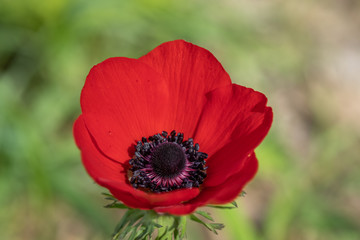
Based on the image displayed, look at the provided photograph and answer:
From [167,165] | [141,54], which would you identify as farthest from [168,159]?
[141,54]

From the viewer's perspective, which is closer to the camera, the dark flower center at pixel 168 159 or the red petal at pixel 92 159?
the red petal at pixel 92 159

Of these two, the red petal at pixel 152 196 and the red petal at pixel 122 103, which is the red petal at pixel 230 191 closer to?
the red petal at pixel 152 196

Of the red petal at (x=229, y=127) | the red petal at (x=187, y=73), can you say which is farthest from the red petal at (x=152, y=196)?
the red petal at (x=187, y=73)

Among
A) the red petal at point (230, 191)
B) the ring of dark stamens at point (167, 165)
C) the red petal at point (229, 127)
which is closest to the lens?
the red petal at point (230, 191)

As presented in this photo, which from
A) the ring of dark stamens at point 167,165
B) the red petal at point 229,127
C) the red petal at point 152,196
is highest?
the red petal at point 229,127

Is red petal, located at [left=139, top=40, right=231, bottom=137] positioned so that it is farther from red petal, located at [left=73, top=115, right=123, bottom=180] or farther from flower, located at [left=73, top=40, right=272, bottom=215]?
red petal, located at [left=73, top=115, right=123, bottom=180]

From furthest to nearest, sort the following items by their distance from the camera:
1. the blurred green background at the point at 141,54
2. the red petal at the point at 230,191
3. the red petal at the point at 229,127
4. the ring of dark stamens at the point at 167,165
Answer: the blurred green background at the point at 141,54
the ring of dark stamens at the point at 167,165
the red petal at the point at 229,127
the red petal at the point at 230,191
